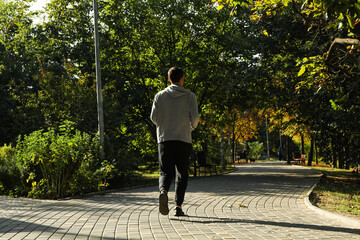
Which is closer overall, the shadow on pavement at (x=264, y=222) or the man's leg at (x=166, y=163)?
the shadow on pavement at (x=264, y=222)

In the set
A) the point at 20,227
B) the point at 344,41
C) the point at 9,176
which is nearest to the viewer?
the point at 20,227

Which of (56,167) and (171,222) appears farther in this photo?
(56,167)

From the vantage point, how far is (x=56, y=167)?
9.69 metres

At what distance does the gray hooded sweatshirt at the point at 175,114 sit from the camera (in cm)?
559

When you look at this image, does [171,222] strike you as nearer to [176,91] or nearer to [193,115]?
[193,115]

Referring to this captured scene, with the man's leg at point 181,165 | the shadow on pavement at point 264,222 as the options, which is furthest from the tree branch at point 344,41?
the man's leg at point 181,165

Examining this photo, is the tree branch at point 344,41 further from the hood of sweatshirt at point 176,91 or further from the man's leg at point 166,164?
the man's leg at point 166,164

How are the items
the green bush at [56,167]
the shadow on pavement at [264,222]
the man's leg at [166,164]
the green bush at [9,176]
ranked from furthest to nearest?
1. the green bush at [9,176]
2. the green bush at [56,167]
3. the man's leg at [166,164]
4. the shadow on pavement at [264,222]

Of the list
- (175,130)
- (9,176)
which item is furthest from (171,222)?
(9,176)

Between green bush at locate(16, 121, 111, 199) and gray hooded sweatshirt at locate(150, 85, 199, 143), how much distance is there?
15.7ft

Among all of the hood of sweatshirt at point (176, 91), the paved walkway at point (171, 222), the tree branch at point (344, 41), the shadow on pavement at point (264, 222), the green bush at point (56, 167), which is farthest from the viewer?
the green bush at point (56, 167)

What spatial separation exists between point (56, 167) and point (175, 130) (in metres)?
5.25

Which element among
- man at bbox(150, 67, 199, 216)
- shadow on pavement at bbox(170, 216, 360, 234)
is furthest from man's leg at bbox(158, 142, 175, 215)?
shadow on pavement at bbox(170, 216, 360, 234)

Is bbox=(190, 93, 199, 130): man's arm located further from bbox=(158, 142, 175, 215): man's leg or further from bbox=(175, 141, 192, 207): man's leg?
bbox=(158, 142, 175, 215): man's leg
